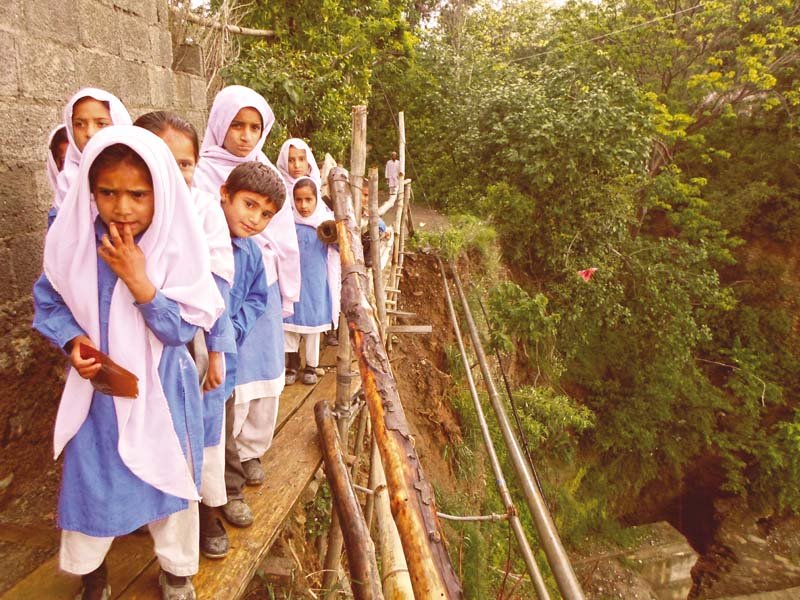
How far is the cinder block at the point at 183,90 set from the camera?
359 centimetres

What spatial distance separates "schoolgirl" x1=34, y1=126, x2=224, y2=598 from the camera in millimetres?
1390

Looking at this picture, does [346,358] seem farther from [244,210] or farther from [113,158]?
[113,158]

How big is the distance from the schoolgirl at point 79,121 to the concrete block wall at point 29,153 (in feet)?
1.49

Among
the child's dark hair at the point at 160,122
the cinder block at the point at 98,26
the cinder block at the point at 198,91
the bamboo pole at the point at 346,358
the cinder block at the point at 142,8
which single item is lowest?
the bamboo pole at the point at 346,358

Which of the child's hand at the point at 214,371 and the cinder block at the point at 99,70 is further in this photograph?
the cinder block at the point at 99,70

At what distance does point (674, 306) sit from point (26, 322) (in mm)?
9129

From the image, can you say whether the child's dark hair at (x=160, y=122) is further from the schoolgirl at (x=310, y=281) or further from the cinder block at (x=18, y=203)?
the schoolgirl at (x=310, y=281)

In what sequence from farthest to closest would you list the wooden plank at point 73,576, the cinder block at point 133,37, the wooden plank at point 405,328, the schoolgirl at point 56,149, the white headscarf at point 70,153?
the wooden plank at point 405,328, the cinder block at point 133,37, the schoolgirl at point 56,149, the white headscarf at point 70,153, the wooden plank at point 73,576

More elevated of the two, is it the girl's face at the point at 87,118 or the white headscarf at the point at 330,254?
the girl's face at the point at 87,118

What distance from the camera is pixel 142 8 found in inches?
122

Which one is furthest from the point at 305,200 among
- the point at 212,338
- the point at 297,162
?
the point at 212,338

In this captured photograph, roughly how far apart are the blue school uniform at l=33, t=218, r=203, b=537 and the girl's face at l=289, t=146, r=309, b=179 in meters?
2.07

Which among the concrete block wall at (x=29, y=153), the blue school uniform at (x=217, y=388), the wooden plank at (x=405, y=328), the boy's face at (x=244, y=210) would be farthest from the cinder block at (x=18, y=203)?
the wooden plank at (x=405, y=328)

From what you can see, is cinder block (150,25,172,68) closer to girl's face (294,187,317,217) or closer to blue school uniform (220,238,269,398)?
girl's face (294,187,317,217)
